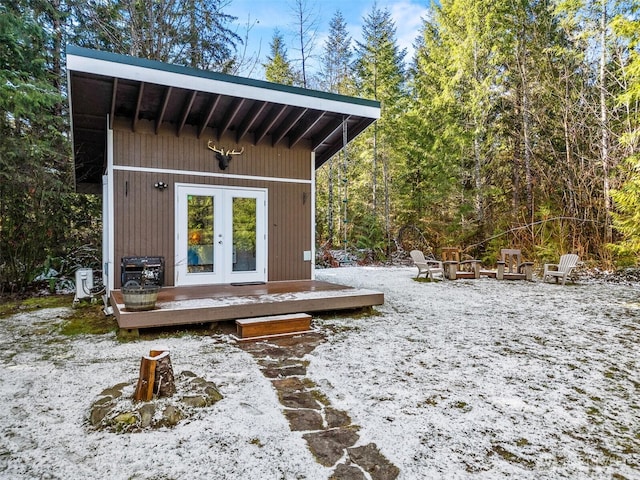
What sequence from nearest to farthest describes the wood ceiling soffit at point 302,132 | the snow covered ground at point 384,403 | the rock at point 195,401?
the snow covered ground at point 384,403
the rock at point 195,401
the wood ceiling soffit at point 302,132

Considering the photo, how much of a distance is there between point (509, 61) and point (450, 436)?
12.5 meters

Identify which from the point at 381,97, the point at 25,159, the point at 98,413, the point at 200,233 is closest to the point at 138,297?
the point at 98,413

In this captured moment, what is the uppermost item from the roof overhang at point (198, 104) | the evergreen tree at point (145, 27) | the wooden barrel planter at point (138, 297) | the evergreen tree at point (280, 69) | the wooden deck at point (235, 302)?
the evergreen tree at point (280, 69)

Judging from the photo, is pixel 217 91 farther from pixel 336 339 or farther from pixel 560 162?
pixel 560 162

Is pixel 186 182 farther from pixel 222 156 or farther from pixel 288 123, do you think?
pixel 288 123

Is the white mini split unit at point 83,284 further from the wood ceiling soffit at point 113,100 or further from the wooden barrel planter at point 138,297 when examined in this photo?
the wooden barrel planter at point 138,297

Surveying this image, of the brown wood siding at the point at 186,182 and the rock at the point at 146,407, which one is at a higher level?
the brown wood siding at the point at 186,182

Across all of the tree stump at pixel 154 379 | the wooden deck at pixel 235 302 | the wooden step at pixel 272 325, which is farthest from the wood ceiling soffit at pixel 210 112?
the tree stump at pixel 154 379

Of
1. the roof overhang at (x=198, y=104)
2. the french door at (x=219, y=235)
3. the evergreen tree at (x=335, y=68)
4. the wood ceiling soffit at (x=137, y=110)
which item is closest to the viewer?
the roof overhang at (x=198, y=104)

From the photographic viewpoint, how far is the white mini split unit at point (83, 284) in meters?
5.91

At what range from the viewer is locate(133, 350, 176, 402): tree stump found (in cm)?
241

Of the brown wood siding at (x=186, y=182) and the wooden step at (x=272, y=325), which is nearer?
the wooden step at (x=272, y=325)

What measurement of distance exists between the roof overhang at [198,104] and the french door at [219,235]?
100 centimetres

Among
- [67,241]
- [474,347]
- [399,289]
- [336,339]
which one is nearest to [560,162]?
[399,289]
